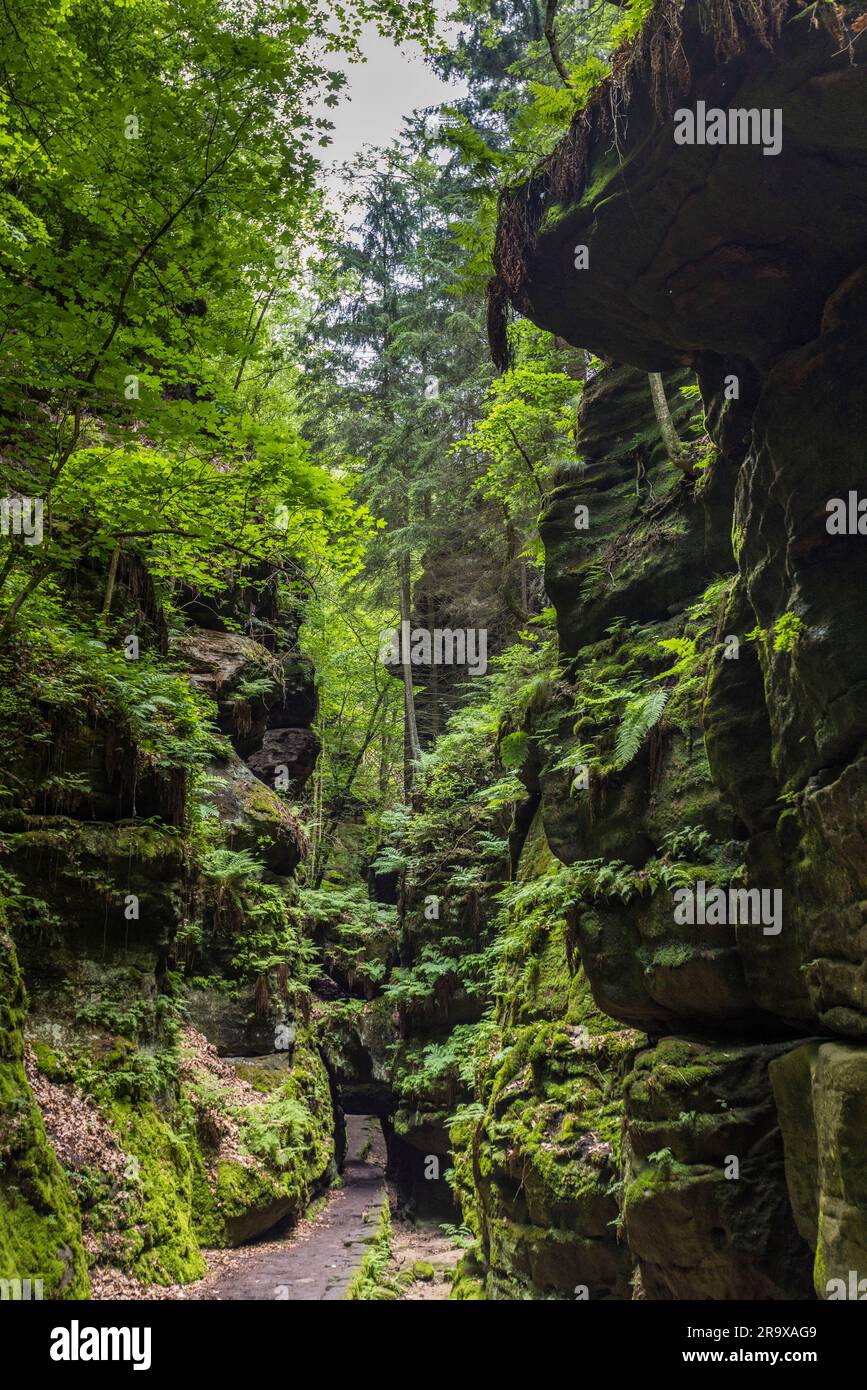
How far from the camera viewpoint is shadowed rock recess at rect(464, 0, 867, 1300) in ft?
18.3

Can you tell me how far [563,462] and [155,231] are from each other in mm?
7046

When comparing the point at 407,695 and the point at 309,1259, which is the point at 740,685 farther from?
the point at 407,695

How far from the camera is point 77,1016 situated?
368 inches

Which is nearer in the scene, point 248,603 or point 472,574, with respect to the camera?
point 248,603

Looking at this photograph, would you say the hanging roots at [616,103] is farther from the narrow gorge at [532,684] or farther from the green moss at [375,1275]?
the green moss at [375,1275]

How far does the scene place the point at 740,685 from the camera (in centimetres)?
727

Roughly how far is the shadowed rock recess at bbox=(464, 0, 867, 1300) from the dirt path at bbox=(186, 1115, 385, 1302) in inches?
116

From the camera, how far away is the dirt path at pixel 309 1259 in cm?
970

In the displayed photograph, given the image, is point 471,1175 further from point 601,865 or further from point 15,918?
point 15,918

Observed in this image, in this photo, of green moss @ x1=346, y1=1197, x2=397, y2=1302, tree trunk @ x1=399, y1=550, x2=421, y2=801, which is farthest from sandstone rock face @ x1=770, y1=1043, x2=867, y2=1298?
tree trunk @ x1=399, y1=550, x2=421, y2=801

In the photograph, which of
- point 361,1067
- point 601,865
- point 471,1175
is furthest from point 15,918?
point 361,1067

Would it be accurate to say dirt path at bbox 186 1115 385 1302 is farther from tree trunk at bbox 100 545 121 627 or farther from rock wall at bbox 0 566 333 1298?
tree trunk at bbox 100 545 121 627

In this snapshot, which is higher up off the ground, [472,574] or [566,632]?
[472,574]

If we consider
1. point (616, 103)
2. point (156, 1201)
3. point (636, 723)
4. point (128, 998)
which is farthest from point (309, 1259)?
point (616, 103)
